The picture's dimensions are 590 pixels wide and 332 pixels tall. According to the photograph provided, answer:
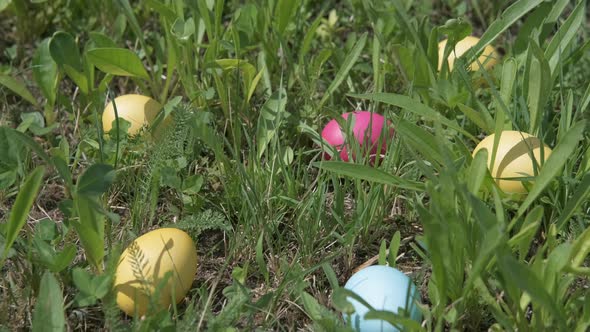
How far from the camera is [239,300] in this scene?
1.66 meters

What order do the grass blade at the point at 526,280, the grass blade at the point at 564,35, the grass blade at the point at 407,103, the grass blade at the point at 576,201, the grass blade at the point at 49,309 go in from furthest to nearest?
the grass blade at the point at 564,35 < the grass blade at the point at 407,103 < the grass blade at the point at 576,201 < the grass blade at the point at 49,309 < the grass blade at the point at 526,280

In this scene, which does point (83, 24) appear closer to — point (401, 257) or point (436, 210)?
point (401, 257)

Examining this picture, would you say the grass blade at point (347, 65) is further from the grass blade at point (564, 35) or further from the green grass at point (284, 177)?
the grass blade at point (564, 35)

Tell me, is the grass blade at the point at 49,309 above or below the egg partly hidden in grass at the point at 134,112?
below

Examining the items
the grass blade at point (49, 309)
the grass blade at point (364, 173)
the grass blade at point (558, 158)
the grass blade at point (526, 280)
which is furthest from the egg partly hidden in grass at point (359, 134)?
the grass blade at point (49, 309)

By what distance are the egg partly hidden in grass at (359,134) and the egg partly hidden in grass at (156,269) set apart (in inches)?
20.8

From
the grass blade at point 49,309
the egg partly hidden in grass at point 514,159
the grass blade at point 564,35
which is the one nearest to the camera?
the grass blade at point 49,309

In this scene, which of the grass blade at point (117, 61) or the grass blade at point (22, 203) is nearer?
the grass blade at point (22, 203)

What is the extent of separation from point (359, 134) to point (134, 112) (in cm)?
61

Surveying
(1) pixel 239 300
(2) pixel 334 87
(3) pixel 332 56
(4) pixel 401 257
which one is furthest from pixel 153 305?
(3) pixel 332 56

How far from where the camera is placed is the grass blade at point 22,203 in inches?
66.3

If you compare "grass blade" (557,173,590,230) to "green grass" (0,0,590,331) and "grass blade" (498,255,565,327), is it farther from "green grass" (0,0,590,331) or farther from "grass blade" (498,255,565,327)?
"grass blade" (498,255,565,327)

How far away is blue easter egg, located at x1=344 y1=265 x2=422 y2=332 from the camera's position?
1613 mm

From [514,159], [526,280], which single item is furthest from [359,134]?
[526,280]
